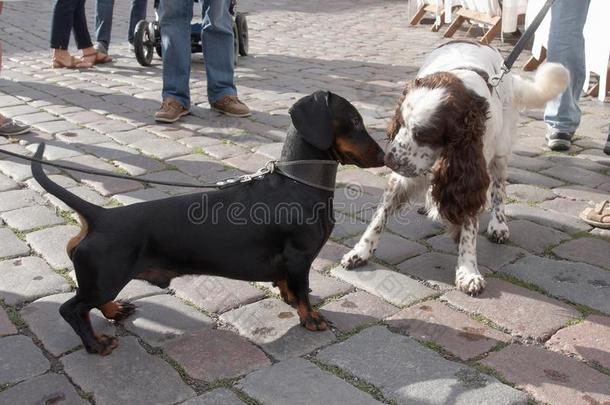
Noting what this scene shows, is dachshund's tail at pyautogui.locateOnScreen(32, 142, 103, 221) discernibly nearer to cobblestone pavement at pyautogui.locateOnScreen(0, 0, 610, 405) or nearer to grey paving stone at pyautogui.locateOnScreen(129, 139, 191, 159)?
cobblestone pavement at pyautogui.locateOnScreen(0, 0, 610, 405)

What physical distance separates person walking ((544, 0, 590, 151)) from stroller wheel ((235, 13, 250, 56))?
424 centimetres

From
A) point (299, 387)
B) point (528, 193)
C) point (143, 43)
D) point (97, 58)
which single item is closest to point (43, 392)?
point (299, 387)

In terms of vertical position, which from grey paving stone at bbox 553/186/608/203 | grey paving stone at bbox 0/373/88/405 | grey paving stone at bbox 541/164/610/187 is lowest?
grey paving stone at bbox 0/373/88/405

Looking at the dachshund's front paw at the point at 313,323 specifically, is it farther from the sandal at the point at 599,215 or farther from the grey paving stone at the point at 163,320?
the sandal at the point at 599,215

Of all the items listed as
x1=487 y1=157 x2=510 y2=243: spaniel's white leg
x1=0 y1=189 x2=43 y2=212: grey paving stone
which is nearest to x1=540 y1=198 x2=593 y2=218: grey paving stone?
x1=487 y1=157 x2=510 y2=243: spaniel's white leg

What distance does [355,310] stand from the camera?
3006 mm

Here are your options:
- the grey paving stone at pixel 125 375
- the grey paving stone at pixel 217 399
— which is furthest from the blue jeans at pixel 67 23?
the grey paving stone at pixel 217 399

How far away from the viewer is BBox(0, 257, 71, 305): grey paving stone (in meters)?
3.05

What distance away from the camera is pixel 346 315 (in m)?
2.96

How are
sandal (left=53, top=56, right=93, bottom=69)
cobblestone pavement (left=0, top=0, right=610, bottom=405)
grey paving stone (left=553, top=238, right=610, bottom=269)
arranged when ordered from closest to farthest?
1. cobblestone pavement (left=0, top=0, right=610, bottom=405)
2. grey paving stone (left=553, top=238, right=610, bottom=269)
3. sandal (left=53, top=56, right=93, bottom=69)

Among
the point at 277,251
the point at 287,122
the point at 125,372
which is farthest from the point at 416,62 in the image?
the point at 125,372

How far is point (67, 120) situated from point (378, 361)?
167 inches

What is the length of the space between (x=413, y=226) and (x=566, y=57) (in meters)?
2.37

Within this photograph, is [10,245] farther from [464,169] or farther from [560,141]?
[560,141]
